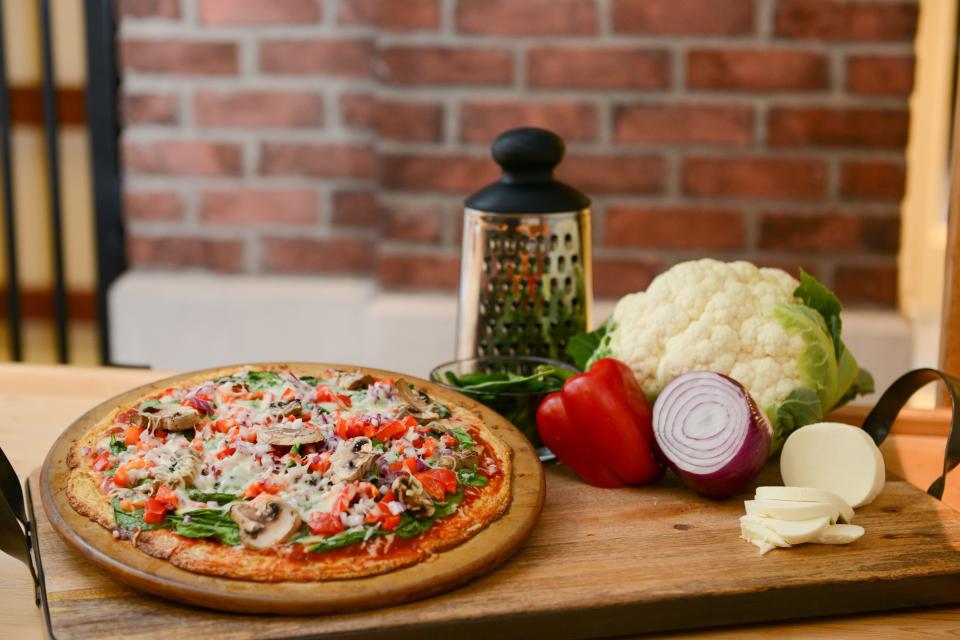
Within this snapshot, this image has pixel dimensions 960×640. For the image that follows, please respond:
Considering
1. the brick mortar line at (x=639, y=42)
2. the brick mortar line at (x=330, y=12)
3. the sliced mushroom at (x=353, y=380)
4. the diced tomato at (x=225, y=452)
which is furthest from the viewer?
the brick mortar line at (x=330, y=12)

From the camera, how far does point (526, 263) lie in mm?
1531

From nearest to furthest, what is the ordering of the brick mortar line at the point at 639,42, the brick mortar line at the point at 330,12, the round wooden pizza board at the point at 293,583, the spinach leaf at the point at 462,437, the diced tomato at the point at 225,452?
the round wooden pizza board at the point at 293,583 < the diced tomato at the point at 225,452 < the spinach leaf at the point at 462,437 < the brick mortar line at the point at 639,42 < the brick mortar line at the point at 330,12

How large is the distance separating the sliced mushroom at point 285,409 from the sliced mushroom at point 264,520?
0.19 meters

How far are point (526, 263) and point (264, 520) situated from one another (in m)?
0.65

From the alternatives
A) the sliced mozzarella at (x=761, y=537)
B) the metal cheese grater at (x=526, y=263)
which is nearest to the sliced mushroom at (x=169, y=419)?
the metal cheese grater at (x=526, y=263)

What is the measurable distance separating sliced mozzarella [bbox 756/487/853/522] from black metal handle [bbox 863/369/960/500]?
169 mm

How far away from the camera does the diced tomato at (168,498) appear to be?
104 cm

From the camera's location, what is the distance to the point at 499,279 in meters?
1.55

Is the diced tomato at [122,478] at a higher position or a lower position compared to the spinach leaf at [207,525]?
higher

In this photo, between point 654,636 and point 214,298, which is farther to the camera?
point 214,298

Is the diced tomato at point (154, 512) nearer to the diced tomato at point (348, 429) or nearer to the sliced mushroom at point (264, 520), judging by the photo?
the sliced mushroom at point (264, 520)

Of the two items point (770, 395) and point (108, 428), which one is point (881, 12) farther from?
point (108, 428)

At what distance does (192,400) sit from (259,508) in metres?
0.29

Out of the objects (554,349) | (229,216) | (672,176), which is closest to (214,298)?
(229,216)
